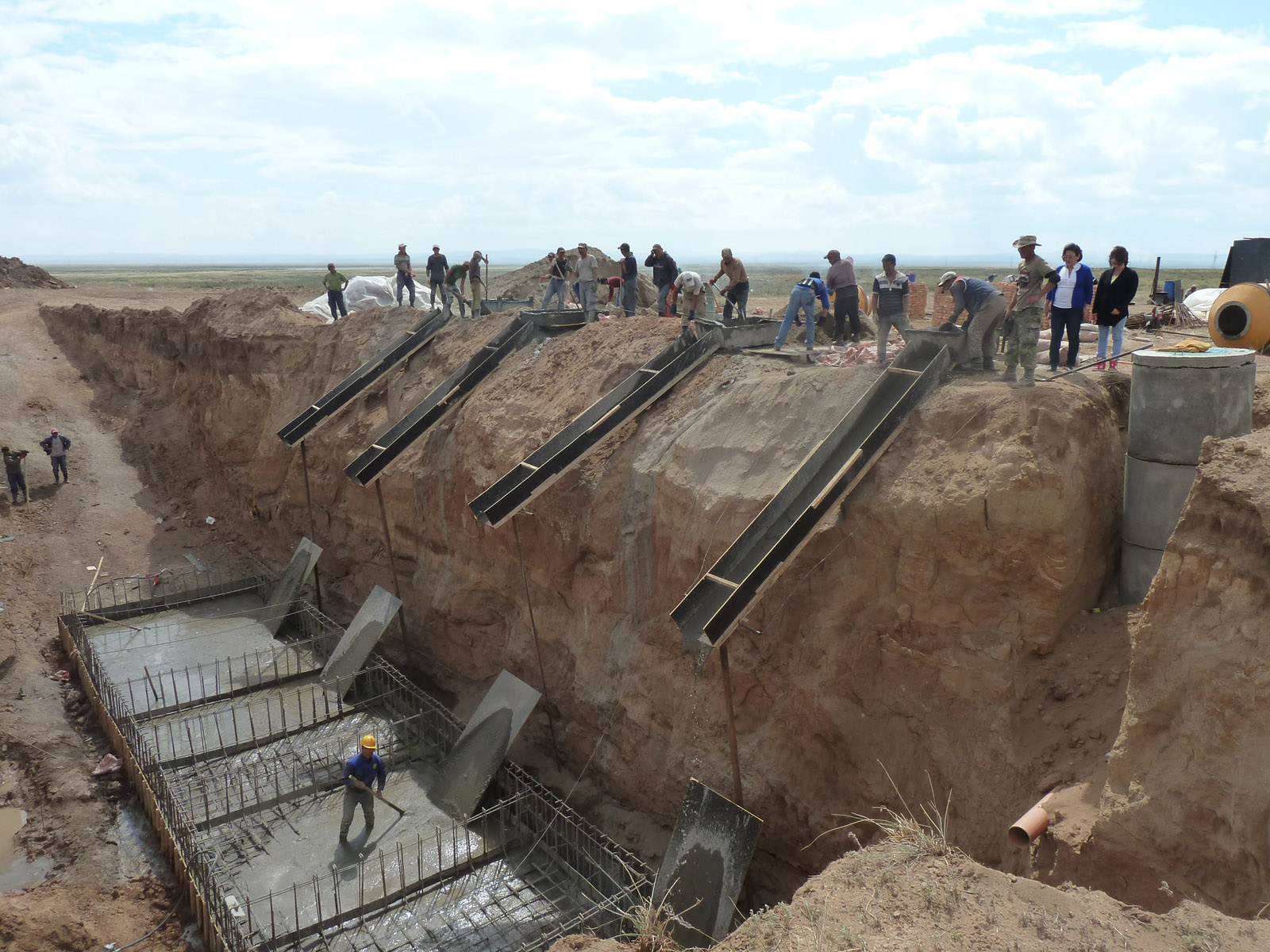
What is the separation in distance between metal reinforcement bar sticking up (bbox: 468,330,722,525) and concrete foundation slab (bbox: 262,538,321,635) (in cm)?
627

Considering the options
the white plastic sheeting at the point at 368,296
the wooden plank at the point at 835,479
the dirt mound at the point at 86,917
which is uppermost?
the white plastic sheeting at the point at 368,296

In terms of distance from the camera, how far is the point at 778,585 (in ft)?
30.5

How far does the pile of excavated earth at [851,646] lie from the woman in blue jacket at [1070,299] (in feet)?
3.48

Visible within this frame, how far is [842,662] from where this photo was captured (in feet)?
29.0

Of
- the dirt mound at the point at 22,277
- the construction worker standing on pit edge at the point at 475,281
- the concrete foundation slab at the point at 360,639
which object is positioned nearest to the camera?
the concrete foundation slab at the point at 360,639

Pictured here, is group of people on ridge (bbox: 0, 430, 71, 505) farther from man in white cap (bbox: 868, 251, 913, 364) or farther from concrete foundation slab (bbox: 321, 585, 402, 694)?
man in white cap (bbox: 868, 251, 913, 364)

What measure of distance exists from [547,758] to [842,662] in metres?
4.76

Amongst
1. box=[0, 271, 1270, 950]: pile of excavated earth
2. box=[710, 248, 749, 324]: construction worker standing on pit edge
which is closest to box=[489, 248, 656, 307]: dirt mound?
box=[0, 271, 1270, 950]: pile of excavated earth

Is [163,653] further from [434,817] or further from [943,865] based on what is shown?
[943,865]

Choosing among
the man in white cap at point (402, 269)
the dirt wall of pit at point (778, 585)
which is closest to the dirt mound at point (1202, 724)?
the dirt wall of pit at point (778, 585)

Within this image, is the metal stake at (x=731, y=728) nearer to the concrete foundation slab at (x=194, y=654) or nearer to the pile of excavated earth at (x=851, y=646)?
the pile of excavated earth at (x=851, y=646)

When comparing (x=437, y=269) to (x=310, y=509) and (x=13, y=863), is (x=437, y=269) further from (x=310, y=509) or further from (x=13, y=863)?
(x=13, y=863)

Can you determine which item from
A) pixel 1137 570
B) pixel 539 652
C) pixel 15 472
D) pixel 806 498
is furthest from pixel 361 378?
pixel 1137 570

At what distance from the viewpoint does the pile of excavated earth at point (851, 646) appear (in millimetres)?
5656
